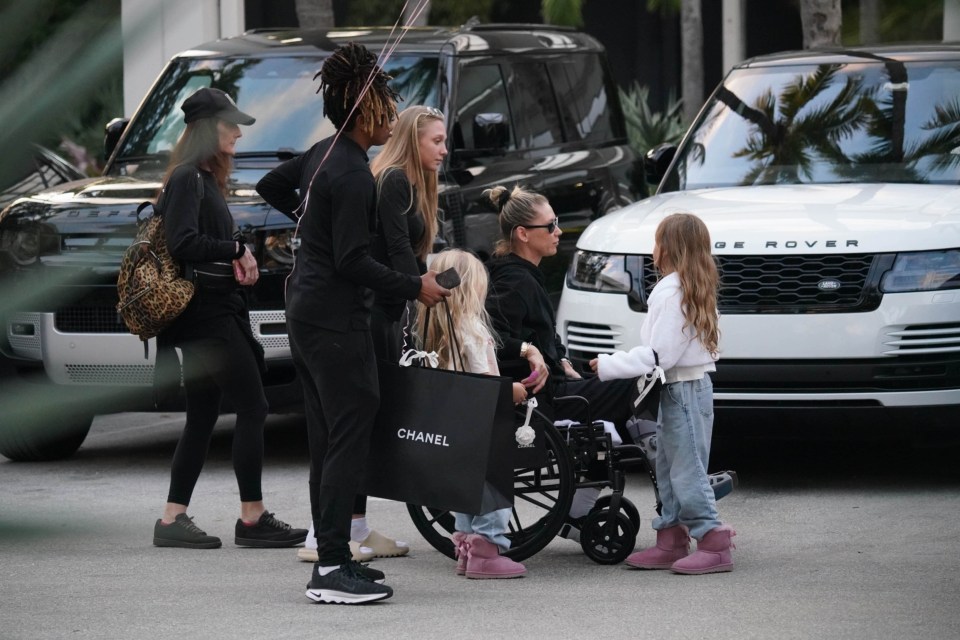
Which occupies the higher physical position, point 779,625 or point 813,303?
point 813,303

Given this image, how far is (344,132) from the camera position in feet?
15.4

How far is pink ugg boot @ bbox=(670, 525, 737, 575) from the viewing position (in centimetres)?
518

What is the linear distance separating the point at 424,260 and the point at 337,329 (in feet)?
2.82

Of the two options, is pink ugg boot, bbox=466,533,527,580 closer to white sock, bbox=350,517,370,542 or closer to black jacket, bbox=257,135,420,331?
white sock, bbox=350,517,370,542

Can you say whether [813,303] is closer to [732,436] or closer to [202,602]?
[732,436]

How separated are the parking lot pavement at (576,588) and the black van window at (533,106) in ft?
10.3

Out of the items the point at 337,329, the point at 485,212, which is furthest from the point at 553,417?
the point at 485,212

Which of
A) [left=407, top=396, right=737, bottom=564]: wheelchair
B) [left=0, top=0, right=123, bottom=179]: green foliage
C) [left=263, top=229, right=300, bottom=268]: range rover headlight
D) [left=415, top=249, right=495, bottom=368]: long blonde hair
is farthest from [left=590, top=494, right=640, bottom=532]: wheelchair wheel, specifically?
[left=0, top=0, right=123, bottom=179]: green foliage

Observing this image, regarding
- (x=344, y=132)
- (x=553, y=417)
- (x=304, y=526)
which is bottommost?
(x=304, y=526)

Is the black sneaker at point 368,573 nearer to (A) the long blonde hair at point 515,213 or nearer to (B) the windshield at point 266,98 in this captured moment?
(A) the long blonde hair at point 515,213

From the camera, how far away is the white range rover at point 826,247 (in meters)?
6.17

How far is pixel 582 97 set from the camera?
32.8 feet

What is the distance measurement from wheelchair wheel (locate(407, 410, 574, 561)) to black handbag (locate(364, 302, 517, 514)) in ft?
0.57

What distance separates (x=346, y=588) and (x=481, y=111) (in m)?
4.37
